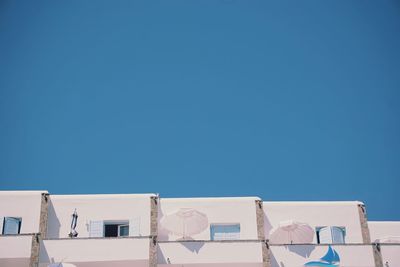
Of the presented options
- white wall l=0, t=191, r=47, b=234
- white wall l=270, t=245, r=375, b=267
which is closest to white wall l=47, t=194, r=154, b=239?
white wall l=0, t=191, r=47, b=234

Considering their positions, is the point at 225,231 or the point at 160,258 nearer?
the point at 160,258

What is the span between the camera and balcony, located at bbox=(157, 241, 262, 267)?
32031 mm

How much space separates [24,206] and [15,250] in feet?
15.1

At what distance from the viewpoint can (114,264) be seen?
3131 cm

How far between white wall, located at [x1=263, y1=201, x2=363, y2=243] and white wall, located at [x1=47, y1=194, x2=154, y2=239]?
341 inches

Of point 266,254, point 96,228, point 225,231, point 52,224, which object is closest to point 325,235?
point 266,254

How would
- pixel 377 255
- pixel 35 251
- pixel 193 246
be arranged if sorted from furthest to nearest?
pixel 377 255 → pixel 193 246 → pixel 35 251

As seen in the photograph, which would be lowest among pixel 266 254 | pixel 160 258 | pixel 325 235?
pixel 160 258

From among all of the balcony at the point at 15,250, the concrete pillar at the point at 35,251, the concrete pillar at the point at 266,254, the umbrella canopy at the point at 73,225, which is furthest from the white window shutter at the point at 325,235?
the balcony at the point at 15,250

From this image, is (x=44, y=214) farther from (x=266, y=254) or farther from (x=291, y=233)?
(x=291, y=233)

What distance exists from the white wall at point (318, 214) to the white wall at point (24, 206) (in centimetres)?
1561

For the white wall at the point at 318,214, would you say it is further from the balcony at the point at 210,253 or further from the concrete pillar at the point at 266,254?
the balcony at the point at 210,253

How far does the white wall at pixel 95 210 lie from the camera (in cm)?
3503

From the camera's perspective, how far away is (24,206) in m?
34.7
